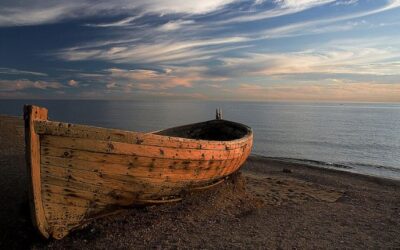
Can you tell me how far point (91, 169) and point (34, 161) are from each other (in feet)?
3.17

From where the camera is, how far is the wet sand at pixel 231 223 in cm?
649

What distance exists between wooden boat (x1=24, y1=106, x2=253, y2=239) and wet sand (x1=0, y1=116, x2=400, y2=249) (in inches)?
17.1

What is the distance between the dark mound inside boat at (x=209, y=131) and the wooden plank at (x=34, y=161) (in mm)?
7569

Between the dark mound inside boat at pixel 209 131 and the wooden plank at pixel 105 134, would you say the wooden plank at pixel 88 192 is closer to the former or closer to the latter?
the wooden plank at pixel 105 134

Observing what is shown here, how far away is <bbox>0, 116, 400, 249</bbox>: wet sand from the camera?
6.49 metres

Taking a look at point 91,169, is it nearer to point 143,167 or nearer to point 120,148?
point 120,148

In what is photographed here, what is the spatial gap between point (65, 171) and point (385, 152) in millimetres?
34920

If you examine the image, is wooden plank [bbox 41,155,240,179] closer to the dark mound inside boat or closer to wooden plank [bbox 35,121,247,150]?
wooden plank [bbox 35,121,247,150]

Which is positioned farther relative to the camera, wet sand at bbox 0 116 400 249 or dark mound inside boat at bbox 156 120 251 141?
dark mound inside boat at bbox 156 120 251 141

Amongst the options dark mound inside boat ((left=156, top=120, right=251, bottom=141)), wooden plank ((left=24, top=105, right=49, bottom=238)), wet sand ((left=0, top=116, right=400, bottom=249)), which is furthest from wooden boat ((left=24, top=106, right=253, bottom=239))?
dark mound inside boat ((left=156, top=120, right=251, bottom=141))

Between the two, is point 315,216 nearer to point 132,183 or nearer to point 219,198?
point 219,198

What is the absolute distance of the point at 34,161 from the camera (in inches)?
216

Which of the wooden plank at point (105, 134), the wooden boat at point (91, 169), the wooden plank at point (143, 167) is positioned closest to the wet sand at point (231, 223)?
the wooden boat at point (91, 169)

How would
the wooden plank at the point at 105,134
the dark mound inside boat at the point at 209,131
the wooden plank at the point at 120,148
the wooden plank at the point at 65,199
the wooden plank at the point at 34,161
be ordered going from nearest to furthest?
the wooden plank at the point at 34,161, the wooden plank at the point at 105,134, the wooden plank at the point at 120,148, the wooden plank at the point at 65,199, the dark mound inside boat at the point at 209,131
